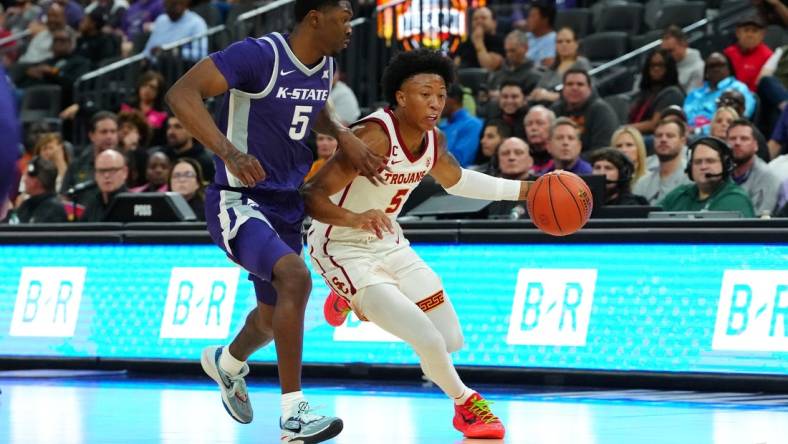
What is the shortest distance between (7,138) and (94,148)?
1098 cm

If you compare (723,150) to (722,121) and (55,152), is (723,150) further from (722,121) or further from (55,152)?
(55,152)

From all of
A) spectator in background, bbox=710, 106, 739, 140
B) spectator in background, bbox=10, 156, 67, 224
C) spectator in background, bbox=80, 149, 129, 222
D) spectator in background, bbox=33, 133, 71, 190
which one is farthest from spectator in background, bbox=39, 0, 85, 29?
spectator in background, bbox=710, 106, 739, 140

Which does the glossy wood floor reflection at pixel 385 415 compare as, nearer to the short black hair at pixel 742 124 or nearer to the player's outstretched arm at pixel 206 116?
the player's outstretched arm at pixel 206 116

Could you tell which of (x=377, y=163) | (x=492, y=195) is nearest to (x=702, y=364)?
(x=492, y=195)

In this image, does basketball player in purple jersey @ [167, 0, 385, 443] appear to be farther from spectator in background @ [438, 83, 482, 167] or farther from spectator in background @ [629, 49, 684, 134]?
spectator in background @ [629, 49, 684, 134]

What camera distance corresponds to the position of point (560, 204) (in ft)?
23.3

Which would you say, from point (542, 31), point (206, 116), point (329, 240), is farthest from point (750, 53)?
point (206, 116)

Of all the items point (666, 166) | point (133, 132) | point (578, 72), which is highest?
point (578, 72)

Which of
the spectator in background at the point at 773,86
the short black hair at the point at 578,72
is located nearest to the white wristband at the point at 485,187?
the short black hair at the point at 578,72

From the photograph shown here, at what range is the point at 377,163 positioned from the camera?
22.5ft

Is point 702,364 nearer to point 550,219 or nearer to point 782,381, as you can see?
point 782,381

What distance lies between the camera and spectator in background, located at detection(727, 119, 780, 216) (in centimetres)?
1050

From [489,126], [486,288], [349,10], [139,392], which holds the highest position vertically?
[349,10]

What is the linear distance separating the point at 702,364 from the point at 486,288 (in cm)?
159
